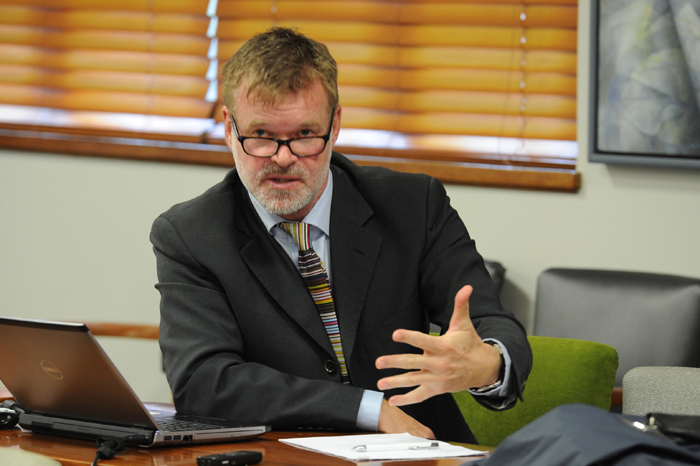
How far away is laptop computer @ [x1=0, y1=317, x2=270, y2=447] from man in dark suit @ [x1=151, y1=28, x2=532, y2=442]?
18cm

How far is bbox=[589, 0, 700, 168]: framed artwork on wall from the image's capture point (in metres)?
2.49

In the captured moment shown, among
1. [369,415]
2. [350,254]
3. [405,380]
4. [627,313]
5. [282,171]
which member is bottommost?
[627,313]

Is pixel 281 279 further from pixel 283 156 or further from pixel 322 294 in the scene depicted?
pixel 283 156

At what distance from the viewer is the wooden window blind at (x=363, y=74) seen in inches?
109

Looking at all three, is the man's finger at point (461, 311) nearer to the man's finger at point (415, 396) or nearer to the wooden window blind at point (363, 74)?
the man's finger at point (415, 396)

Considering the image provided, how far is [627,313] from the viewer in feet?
7.75

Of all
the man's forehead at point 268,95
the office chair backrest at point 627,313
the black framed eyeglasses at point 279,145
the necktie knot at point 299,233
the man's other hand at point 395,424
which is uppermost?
the man's forehead at point 268,95

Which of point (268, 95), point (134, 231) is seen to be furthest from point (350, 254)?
point (134, 231)

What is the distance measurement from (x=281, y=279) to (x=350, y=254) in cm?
17

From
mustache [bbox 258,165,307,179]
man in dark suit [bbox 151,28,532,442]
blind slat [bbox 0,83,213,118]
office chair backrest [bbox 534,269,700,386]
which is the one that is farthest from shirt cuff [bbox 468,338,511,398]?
blind slat [bbox 0,83,213,118]

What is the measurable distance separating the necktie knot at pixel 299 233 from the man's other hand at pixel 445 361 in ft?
1.69

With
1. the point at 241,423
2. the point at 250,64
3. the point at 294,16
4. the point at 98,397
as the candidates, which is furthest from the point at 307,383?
the point at 294,16

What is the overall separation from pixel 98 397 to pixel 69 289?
2.21 metres

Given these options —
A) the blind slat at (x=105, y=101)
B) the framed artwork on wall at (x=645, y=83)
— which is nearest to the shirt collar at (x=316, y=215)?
the framed artwork on wall at (x=645, y=83)
